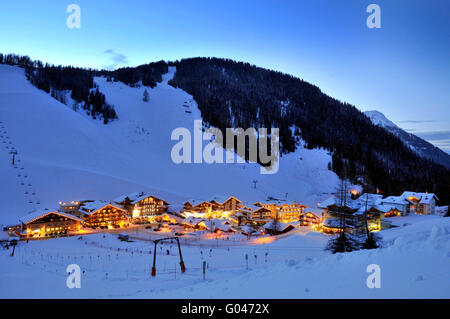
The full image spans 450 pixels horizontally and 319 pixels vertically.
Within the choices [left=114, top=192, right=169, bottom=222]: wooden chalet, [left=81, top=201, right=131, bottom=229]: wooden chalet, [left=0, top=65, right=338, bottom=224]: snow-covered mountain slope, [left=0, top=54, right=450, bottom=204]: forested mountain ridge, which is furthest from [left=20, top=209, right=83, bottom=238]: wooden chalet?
[left=0, top=54, right=450, bottom=204]: forested mountain ridge

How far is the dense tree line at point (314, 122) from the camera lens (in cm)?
8656

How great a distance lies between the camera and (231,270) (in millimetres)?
17766

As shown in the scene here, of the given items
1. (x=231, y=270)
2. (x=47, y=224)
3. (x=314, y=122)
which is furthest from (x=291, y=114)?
(x=231, y=270)

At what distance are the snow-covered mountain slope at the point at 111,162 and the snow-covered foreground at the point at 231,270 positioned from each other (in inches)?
826

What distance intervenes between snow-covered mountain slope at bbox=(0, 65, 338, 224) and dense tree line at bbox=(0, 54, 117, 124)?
3172mm

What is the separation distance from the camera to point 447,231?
11383mm

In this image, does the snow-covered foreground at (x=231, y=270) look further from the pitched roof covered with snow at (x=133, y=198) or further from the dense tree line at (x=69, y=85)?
the dense tree line at (x=69, y=85)

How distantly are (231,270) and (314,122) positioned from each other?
105994 millimetres

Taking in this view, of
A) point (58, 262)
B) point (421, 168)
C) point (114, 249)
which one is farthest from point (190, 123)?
point (421, 168)

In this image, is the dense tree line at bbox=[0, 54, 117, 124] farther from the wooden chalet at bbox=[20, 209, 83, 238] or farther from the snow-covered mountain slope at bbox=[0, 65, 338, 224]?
the wooden chalet at bbox=[20, 209, 83, 238]

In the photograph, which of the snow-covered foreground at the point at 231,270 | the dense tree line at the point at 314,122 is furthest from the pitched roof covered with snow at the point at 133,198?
the dense tree line at the point at 314,122
